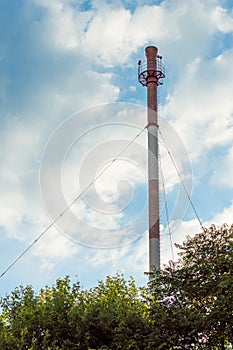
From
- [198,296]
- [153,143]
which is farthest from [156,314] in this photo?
[153,143]

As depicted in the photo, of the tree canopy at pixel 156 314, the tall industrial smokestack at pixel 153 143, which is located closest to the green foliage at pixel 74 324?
the tree canopy at pixel 156 314

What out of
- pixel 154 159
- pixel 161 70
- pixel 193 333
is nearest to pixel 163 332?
pixel 193 333

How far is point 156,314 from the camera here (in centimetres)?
2811

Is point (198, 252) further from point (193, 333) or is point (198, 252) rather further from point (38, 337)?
point (38, 337)

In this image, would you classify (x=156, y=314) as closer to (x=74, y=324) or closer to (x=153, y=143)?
(x=74, y=324)

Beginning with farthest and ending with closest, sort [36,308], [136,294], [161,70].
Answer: [161,70]
[136,294]
[36,308]

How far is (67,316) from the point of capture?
28391 millimetres

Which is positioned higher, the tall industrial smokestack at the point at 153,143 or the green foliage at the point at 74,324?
the tall industrial smokestack at the point at 153,143

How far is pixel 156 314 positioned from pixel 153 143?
938 inches

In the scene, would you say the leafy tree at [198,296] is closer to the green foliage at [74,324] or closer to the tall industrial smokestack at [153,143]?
the green foliage at [74,324]

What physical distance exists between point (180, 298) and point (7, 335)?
29.8 feet

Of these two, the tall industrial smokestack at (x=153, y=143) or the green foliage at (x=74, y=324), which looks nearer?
the green foliage at (x=74, y=324)

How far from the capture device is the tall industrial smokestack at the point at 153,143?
45375mm

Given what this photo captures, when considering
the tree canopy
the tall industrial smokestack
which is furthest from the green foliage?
the tall industrial smokestack
